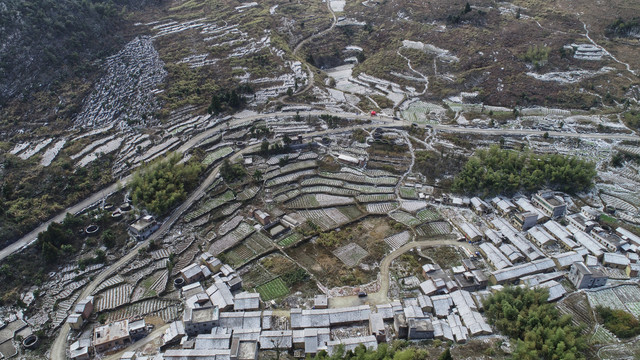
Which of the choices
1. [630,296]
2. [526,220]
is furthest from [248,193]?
[630,296]

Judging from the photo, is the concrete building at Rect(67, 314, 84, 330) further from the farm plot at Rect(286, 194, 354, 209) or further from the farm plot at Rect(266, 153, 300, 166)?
the farm plot at Rect(266, 153, 300, 166)

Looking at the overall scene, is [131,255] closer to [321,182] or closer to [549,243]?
[321,182]

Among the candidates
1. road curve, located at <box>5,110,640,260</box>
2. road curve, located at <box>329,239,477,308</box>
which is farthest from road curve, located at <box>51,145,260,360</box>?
road curve, located at <box>329,239,477,308</box>

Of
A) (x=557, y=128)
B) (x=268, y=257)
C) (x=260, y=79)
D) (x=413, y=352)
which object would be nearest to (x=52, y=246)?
(x=268, y=257)

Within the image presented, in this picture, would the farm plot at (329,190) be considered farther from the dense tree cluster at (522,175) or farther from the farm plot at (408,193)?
the dense tree cluster at (522,175)

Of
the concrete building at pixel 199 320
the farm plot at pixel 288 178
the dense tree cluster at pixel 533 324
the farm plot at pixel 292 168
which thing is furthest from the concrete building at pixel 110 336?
the dense tree cluster at pixel 533 324

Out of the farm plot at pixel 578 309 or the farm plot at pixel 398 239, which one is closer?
the farm plot at pixel 578 309
